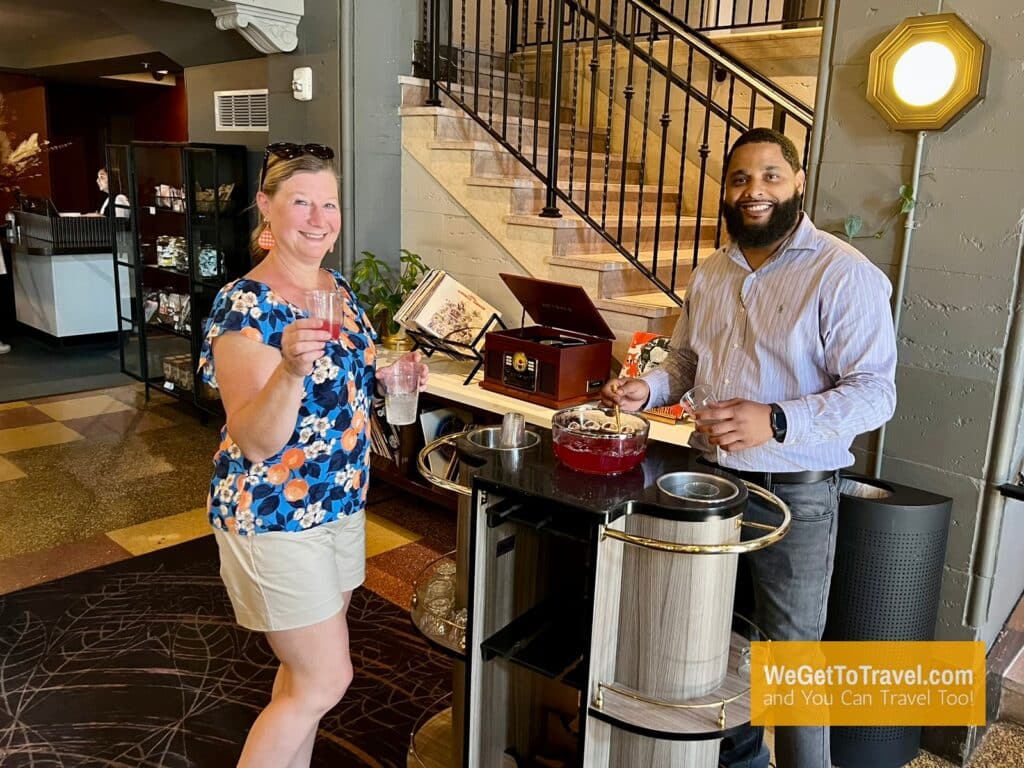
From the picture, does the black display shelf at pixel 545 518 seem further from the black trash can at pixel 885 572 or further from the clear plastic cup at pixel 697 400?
the black trash can at pixel 885 572

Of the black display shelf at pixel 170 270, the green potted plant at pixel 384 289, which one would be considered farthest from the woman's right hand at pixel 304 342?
the black display shelf at pixel 170 270

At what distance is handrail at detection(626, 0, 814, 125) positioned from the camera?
3470 mm

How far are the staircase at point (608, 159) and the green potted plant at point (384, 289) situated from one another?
5.9 inches

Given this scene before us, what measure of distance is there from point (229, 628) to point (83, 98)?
862cm

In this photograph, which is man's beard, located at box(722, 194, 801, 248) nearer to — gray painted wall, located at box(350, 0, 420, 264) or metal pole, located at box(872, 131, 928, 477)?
metal pole, located at box(872, 131, 928, 477)

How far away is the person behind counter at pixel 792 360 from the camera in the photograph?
1862 millimetres

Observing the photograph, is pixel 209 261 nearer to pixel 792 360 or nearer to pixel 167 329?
pixel 167 329

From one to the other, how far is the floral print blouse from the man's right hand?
26.1 inches

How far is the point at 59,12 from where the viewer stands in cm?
568

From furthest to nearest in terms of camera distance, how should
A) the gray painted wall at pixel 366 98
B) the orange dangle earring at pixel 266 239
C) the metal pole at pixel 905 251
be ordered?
the gray painted wall at pixel 366 98 < the metal pole at pixel 905 251 < the orange dangle earring at pixel 266 239

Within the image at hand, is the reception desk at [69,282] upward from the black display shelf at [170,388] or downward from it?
upward

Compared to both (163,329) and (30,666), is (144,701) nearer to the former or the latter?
(30,666)

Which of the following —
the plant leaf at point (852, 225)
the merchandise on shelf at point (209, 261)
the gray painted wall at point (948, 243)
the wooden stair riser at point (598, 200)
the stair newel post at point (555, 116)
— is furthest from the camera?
the merchandise on shelf at point (209, 261)

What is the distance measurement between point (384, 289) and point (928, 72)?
268cm
